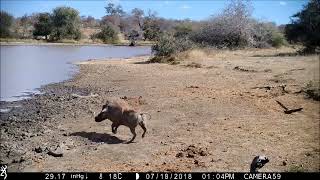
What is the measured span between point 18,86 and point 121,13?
42117 mm

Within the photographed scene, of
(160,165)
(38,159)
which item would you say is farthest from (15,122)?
(160,165)

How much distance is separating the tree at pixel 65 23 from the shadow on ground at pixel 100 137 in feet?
76.8

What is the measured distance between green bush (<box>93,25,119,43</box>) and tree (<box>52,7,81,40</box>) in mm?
9692

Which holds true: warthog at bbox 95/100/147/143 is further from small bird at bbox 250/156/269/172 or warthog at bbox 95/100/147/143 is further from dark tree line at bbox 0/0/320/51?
dark tree line at bbox 0/0/320/51

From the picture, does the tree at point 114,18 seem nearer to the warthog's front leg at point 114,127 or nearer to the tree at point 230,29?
the tree at point 230,29

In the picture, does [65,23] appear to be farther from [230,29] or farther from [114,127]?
[114,127]

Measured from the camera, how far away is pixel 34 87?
17.7 metres

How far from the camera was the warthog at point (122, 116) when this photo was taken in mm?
8875

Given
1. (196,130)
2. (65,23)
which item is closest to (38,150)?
(196,130)

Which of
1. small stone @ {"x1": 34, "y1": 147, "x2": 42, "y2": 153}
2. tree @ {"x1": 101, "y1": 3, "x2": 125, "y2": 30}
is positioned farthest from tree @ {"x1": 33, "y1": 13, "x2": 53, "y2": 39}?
small stone @ {"x1": 34, "y1": 147, "x2": 42, "y2": 153}

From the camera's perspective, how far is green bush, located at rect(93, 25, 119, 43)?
2249 inches

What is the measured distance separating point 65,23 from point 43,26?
4427 mm

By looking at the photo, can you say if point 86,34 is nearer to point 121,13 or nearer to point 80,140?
point 121,13

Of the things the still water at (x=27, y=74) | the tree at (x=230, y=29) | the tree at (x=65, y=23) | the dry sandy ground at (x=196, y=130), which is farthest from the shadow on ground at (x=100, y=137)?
the tree at (x=230, y=29)
